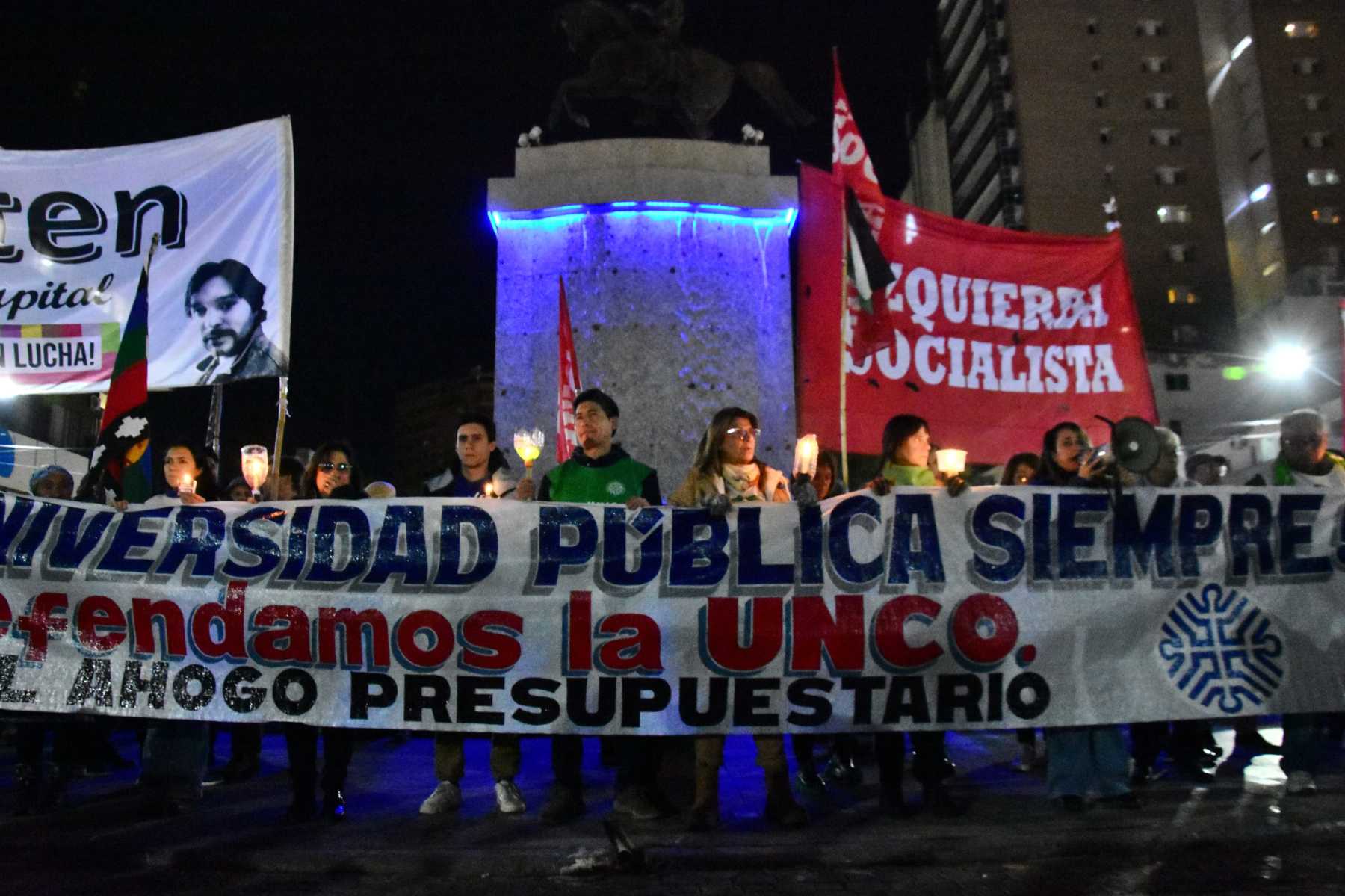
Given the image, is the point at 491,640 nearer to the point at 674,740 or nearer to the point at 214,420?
the point at 674,740

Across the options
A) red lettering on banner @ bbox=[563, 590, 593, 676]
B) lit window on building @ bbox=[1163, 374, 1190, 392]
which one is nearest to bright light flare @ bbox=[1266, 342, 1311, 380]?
lit window on building @ bbox=[1163, 374, 1190, 392]

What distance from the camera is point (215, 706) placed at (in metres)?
4.77

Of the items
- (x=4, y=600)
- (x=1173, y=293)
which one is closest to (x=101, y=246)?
→ (x=4, y=600)

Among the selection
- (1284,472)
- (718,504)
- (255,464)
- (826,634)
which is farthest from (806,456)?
(255,464)

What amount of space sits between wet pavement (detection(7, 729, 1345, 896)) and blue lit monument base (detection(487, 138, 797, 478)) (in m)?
Answer: 5.32

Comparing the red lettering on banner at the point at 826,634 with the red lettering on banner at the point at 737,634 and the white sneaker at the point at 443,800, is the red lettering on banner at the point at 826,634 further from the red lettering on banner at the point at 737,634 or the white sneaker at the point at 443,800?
the white sneaker at the point at 443,800

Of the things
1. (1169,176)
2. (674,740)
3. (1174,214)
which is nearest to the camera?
(674,740)

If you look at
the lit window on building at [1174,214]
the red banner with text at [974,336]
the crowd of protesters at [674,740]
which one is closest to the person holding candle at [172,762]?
the crowd of protesters at [674,740]

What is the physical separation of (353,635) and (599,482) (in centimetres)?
137

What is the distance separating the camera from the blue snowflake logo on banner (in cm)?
477

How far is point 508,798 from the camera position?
481cm

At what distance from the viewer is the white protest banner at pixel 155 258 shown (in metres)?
6.56

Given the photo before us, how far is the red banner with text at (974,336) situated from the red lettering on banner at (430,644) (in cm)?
287

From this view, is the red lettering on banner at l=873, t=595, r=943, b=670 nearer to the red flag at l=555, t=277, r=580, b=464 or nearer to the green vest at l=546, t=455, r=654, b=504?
the green vest at l=546, t=455, r=654, b=504
